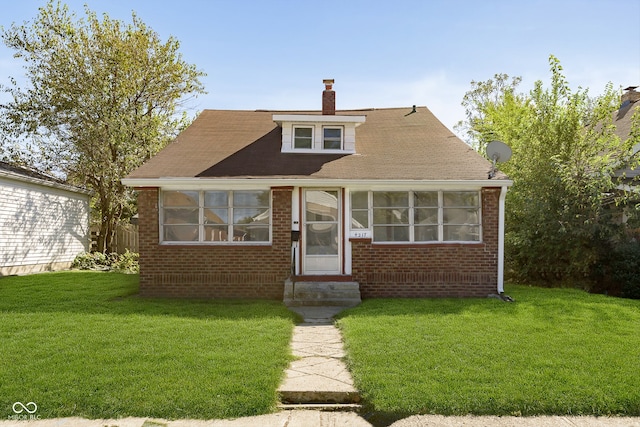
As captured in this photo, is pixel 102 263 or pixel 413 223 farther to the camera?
pixel 102 263

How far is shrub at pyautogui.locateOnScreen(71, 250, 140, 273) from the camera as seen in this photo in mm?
17375

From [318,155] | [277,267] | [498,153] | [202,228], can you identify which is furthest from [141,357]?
[498,153]

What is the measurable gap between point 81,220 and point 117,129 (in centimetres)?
358

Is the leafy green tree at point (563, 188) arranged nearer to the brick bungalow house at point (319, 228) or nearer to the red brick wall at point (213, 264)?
the brick bungalow house at point (319, 228)

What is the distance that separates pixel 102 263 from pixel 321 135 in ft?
34.1

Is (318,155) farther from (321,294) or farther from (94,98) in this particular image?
(94,98)

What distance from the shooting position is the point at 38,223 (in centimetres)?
1562

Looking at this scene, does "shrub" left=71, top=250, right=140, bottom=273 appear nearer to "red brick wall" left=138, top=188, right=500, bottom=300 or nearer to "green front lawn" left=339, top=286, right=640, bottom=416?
"red brick wall" left=138, top=188, right=500, bottom=300

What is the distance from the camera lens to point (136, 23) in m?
19.1

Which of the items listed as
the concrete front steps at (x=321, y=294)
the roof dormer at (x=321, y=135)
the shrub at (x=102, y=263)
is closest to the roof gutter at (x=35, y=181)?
the shrub at (x=102, y=263)

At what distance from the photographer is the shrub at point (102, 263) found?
17375 mm

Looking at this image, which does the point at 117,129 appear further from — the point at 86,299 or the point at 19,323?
the point at 19,323

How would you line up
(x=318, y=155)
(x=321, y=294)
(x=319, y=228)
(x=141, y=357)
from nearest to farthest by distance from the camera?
(x=141, y=357), (x=321, y=294), (x=319, y=228), (x=318, y=155)

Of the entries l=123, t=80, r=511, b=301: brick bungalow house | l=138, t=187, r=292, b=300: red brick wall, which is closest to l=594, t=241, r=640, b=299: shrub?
l=123, t=80, r=511, b=301: brick bungalow house
